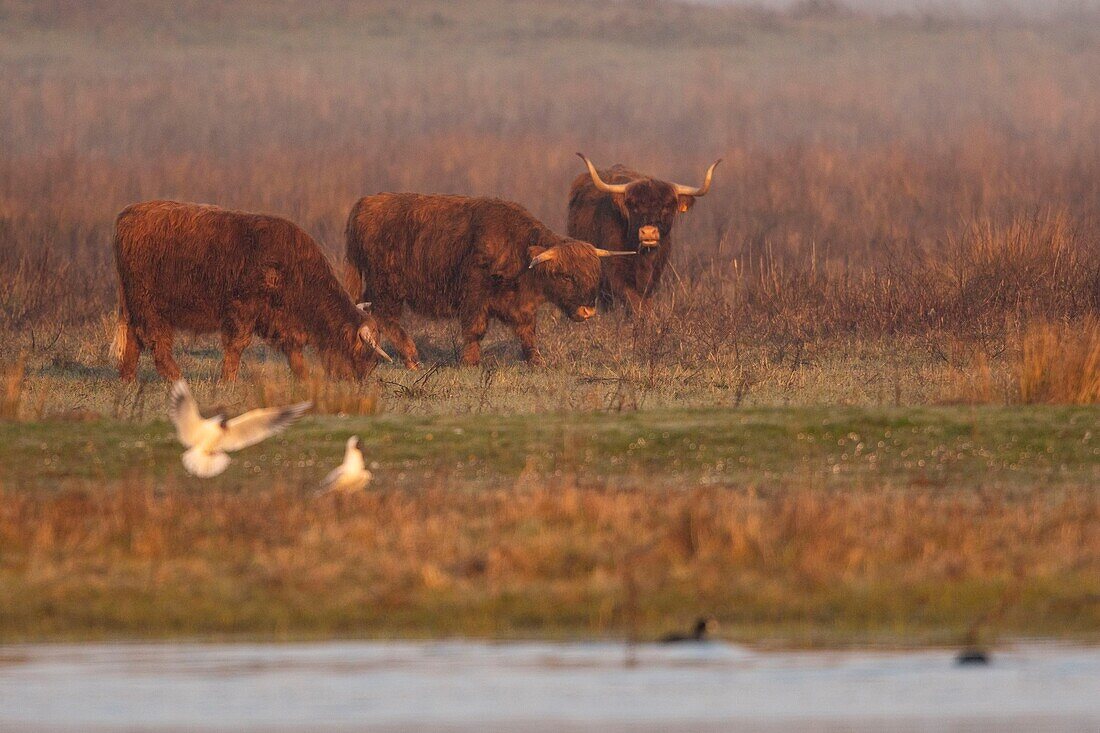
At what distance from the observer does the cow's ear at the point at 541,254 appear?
69.5 ft

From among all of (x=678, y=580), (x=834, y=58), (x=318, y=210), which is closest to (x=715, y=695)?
(x=678, y=580)

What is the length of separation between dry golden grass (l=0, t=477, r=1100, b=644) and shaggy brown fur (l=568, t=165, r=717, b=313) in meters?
11.7

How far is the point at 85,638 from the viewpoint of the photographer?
30.6 ft

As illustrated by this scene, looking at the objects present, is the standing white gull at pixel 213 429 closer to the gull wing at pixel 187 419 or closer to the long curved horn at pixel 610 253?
the gull wing at pixel 187 419

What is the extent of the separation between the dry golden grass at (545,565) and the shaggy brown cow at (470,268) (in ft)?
31.2

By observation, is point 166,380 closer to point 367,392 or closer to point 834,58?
point 367,392

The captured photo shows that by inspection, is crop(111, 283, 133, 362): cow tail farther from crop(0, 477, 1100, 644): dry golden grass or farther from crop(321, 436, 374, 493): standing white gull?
crop(321, 436, 374, 493): standing white gull

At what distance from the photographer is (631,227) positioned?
2378cm

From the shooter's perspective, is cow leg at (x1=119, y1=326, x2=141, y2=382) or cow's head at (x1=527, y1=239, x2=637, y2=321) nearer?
cow leg at (x1=119, y1=326, x2=141, y2=382)

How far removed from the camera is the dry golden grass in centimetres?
951

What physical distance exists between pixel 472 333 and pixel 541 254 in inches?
34.8

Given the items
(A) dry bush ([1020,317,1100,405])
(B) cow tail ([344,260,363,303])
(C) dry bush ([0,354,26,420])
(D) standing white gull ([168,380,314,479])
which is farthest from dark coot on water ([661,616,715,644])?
(B) cow tail ([344,260,363,303])

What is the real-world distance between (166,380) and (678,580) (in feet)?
33.4

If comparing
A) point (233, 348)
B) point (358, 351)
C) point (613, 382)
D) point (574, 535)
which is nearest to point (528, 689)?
point (574, 535)
